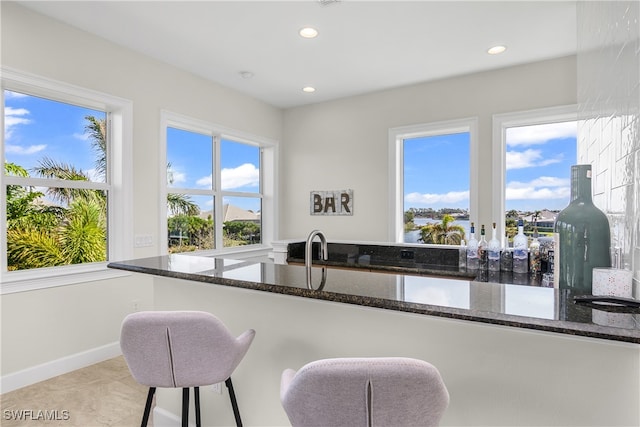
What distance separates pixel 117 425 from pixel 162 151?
2.31m

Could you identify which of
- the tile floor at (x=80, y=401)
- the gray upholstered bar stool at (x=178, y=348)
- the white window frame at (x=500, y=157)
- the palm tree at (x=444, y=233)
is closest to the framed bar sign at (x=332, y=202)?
the palm tree at (x=444, y=233)

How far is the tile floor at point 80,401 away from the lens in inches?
86.5

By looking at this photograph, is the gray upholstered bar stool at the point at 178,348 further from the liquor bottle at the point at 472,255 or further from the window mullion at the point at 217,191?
the window mullion at the point at 217,191

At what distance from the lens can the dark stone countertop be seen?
87 centimetres

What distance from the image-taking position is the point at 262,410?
165cm

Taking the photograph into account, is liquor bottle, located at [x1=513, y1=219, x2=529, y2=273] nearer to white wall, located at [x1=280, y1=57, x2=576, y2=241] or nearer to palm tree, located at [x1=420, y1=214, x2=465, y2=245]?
white wall, located at [x1=280, y1=57, x2=576, y2=241]

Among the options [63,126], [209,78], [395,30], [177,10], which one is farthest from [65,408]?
[395,30]

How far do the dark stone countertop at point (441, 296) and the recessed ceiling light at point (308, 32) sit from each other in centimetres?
194

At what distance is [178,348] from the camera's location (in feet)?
4.26

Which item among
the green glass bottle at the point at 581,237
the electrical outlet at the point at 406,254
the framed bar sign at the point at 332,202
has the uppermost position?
the framed bar sign at the point at 332,202

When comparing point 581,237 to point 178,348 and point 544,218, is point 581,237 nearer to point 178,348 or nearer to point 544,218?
point 178,348

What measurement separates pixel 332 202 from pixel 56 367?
311 cm

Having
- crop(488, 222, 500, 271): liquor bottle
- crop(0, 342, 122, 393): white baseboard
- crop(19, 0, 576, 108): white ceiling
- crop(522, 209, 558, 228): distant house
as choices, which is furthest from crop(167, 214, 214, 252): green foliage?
crop(522, 209, 558, 228): distant house

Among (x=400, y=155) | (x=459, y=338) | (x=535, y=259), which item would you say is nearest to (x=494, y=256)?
(x=535, y=259)
